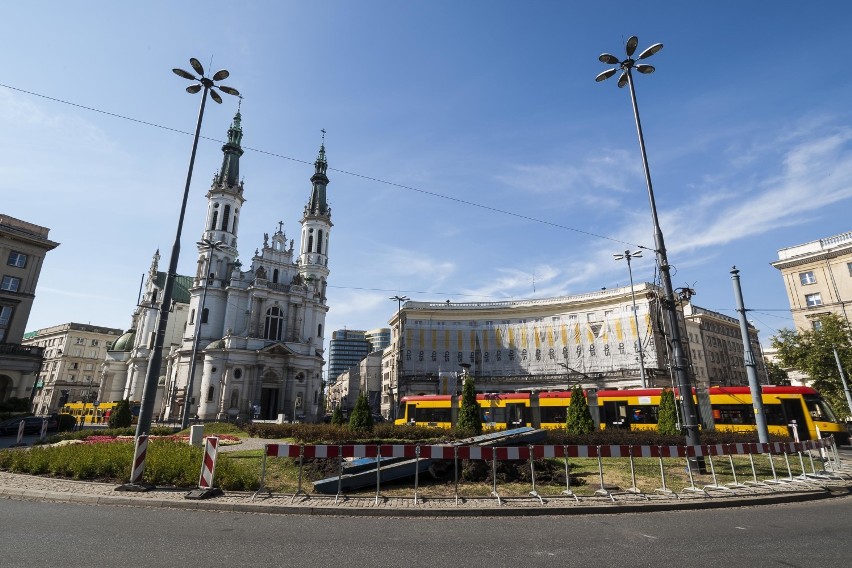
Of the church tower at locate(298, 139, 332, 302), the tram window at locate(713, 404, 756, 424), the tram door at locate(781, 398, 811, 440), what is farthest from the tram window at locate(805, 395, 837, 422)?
the church tower at locate(298, 139, 332, 302)

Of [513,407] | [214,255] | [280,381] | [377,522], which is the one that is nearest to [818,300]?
[513,407]

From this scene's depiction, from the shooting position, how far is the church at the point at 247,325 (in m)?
56.2

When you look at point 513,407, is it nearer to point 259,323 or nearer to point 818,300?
point 818,300

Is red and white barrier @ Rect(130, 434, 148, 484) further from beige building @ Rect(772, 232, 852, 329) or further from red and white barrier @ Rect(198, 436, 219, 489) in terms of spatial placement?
beige building @ Rect(772, 232, 852, 329)

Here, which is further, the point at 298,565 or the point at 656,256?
the point at 656,256

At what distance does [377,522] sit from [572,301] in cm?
6074

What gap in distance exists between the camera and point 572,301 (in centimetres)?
6475

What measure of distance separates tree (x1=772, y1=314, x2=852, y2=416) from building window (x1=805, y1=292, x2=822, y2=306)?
11.4 meters

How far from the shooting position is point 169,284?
1354cm

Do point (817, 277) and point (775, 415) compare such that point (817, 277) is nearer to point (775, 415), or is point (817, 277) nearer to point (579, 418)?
point (775, 415)

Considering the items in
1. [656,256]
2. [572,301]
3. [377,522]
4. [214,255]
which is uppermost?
[214,255]

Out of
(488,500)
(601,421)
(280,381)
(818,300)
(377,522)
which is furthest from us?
(280,381)

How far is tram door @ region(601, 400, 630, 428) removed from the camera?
27.4m

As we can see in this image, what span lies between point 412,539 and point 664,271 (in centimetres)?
1126
